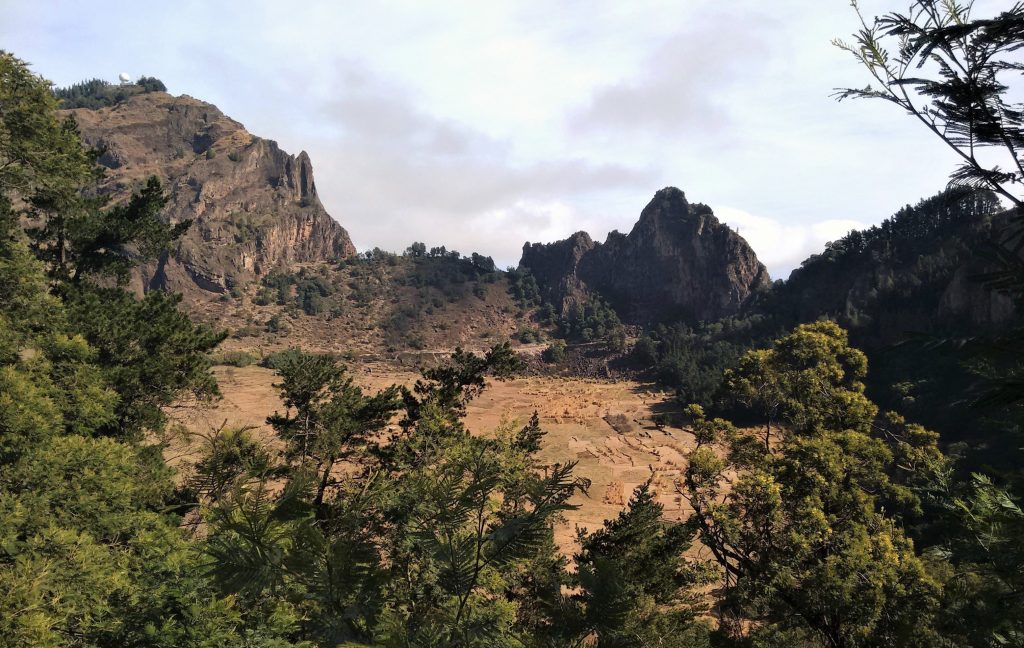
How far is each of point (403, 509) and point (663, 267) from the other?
128 metres

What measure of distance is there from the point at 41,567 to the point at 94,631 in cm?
155

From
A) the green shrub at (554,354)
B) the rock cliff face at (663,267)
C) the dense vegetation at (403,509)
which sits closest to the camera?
the dense vegetation at (403,509)

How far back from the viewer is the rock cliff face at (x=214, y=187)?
385 feet

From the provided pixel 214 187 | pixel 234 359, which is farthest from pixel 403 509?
pixel 214 187

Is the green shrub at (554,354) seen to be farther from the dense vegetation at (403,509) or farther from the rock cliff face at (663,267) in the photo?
the dense vegetation at (403,509)

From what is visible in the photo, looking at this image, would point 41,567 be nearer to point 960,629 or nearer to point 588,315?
point 960,629

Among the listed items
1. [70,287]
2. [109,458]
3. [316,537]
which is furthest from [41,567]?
[70,287]

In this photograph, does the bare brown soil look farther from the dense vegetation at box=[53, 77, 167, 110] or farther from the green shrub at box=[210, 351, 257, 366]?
the dense vegetation at box=[53, 77, 167, 110]

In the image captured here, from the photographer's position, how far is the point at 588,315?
417ft

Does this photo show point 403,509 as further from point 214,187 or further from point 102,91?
point 102,91

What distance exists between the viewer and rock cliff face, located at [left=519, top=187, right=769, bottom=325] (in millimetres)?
114562

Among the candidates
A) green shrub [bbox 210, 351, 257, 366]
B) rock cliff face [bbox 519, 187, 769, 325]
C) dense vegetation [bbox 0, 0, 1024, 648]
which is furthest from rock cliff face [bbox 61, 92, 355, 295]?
dense vegetation [bbox 0, 0, 1024, 648]

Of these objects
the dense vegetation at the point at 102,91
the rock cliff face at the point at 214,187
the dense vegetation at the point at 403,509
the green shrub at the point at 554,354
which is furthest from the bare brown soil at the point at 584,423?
the dense vegetation at the point at 102,91

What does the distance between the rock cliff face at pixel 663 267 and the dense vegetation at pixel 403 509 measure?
10517 centimetres
